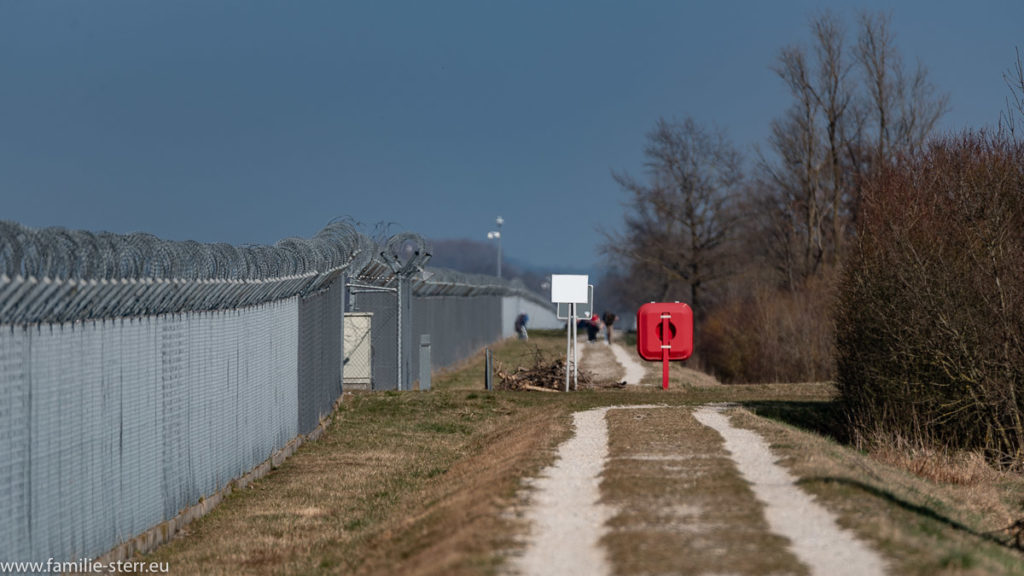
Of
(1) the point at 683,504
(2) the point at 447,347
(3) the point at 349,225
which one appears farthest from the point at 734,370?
(1) the point at 683,504

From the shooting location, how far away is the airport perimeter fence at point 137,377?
748 cm

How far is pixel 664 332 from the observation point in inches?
964

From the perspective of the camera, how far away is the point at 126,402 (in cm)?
930

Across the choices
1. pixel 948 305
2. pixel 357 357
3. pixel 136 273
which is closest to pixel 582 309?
pixel 357 357

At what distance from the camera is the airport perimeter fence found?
7.48 m

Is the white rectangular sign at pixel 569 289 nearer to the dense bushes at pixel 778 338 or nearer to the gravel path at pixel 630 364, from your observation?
the gravel path at pixel 630 364

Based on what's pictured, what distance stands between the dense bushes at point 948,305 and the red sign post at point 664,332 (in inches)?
304

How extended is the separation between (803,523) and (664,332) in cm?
1633

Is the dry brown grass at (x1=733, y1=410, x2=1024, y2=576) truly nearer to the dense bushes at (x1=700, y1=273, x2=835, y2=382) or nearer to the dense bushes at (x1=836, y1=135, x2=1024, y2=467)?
the dense bushes at (x1=836, y1=135, x2=1024, y2=467)

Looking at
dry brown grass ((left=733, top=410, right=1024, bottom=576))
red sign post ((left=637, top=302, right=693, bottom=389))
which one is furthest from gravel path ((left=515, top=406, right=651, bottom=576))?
red sign post ((left=637, top=302, right=693, bottom=389))

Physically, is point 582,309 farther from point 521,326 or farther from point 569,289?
point 521,326

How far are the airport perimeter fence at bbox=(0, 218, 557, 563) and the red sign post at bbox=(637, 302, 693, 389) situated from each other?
8692 mm

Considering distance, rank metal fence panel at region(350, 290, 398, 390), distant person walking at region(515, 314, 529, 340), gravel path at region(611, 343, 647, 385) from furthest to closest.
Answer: distant person walking at region(515, 314, 529, 340) → gravel path at region(611, 343, 647, 385) → metal fence panel at region(350, 290, 398, 390)

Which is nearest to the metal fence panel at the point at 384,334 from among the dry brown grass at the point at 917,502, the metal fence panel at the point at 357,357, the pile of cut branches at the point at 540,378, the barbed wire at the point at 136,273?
the metal fence panel at the point at 357,357
